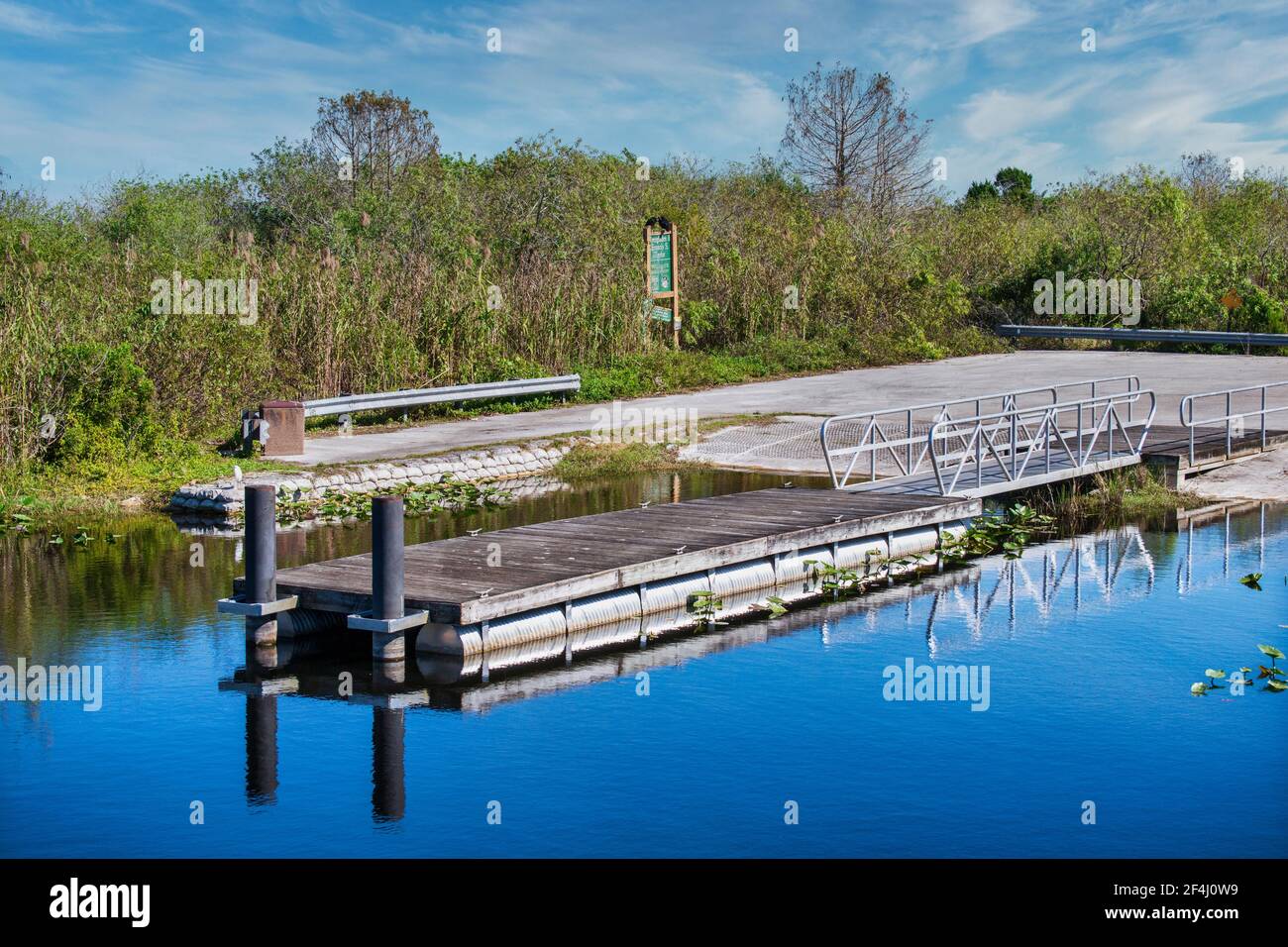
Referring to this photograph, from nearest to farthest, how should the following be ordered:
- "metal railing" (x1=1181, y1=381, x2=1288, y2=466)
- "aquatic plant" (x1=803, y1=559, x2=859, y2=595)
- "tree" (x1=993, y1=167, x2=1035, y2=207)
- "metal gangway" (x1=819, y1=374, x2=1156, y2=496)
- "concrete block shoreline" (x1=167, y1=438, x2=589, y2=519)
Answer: "aquatic plant" (x1=803, y1=559, x2=859, y2=595) → "metal gangway" (x1=819, y1=374, x2=1156, y2=496) → "concrete block shoreline" (x1=167, y1=438, x2=589, y2=519) → "metal railing" (x1=1181, y1=381, x2=1288, y2=466) → "tree" (x1=993, y1=167, x2=1035, y2=207)

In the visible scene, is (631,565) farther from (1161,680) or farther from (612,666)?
(1161,680)

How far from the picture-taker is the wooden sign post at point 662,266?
106 feet

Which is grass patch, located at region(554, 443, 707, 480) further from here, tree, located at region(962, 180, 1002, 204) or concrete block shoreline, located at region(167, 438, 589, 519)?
tree, located at region(962, 180, 1002, 204)

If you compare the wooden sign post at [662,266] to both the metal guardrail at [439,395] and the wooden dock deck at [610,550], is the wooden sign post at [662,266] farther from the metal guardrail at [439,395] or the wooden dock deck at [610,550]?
the wooden dock deck at [610,550]

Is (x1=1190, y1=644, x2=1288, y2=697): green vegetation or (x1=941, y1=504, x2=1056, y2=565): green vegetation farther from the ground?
(x1=941, y1=504, x2=1056, y2=565): green vegetation

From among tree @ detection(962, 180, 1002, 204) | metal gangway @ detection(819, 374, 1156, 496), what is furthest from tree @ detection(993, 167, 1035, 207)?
metal gangway @ detection(819, 374, 1156, 496)

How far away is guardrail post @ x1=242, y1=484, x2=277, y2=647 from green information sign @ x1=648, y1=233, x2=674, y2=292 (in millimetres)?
20434

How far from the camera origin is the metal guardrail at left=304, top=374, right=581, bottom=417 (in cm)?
2342

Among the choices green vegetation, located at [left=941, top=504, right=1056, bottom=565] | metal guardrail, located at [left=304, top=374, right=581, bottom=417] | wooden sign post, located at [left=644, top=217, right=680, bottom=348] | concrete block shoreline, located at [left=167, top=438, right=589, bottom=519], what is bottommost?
green vegetation, located at [left=941, top=504, right=1056, bottom=565]

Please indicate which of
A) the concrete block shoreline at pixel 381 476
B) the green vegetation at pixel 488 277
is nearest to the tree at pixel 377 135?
the green vegetation at pixel 488 277

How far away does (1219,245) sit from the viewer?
148 feet

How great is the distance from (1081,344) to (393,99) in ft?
69.1

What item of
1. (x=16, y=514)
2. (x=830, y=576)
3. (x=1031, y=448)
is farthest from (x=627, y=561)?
(x=16, y=514)
